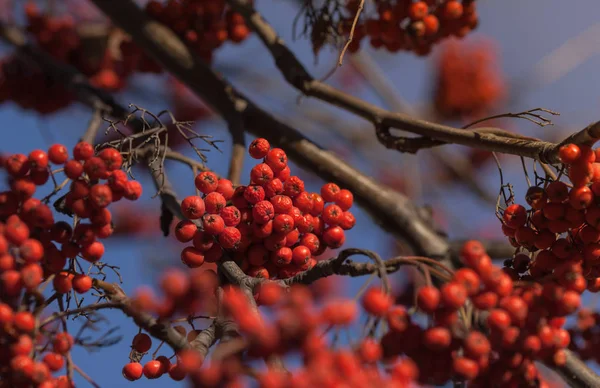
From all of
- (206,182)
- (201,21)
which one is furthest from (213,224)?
(201,21)

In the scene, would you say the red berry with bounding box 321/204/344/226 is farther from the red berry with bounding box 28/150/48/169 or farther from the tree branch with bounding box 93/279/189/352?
the red berry with bounding box 28/150/48/169

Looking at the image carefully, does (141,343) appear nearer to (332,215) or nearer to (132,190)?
(132,190)

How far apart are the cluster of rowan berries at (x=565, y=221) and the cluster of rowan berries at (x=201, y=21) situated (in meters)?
1.79

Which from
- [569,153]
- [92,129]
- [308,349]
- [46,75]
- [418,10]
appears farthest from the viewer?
[46,75]

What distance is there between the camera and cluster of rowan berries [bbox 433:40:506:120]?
6016 millimetres

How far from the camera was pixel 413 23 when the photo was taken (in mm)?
2707

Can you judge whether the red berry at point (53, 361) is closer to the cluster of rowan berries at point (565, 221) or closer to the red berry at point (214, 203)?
the red berry at point (214, 203)

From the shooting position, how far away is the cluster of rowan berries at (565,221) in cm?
165

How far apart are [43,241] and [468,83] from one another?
520cm

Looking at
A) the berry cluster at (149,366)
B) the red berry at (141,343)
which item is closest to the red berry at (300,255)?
the berry cluster at (149,366)

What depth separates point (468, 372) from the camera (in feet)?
4.16

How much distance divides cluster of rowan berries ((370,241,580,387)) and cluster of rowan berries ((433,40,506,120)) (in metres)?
4.85

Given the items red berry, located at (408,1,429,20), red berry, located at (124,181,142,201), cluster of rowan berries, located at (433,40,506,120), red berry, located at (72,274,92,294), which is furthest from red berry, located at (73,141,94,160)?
cluster of rowan berries, located at (433,40,506,120)

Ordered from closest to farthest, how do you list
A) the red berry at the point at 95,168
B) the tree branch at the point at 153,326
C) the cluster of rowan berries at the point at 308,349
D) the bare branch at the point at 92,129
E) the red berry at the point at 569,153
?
the cluster of rowan berries at the point at 308,349, the tree branch at the point at 153,326, the red berry at the point at 95,168, the red berry at the point at 569,153, the bare branch at the point at 92,129
